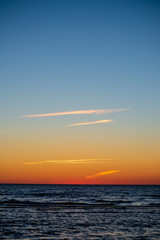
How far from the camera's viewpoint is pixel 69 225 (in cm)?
2594

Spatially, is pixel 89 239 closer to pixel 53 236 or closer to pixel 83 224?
pixel 53 236

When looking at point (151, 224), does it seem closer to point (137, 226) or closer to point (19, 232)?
point (137, 226)

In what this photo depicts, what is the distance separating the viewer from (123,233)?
22.3 meters

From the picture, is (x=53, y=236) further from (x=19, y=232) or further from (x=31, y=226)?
(x=31, y=226)

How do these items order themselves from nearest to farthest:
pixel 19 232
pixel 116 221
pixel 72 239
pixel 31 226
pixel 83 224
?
pixel 72 239
pixel 19 232
pixel 31 226
pixel 83 224
pixel 116 221

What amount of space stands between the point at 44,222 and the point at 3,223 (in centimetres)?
400

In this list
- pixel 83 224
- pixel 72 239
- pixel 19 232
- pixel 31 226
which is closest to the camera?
pixel 72 239

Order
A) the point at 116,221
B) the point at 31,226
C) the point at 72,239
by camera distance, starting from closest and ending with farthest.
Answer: the point at 72,239 < the point at 31,226 < the point at 116,221

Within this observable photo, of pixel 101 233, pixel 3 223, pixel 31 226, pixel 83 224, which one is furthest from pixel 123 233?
pixel 3 223

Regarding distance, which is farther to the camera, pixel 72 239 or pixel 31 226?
pixel 31 226

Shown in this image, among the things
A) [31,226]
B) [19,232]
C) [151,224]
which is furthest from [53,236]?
[151,224]

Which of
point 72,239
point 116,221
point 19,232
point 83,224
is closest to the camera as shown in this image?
point 72,239

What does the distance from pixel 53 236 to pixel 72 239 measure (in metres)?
1.68

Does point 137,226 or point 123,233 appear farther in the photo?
point 137,226
